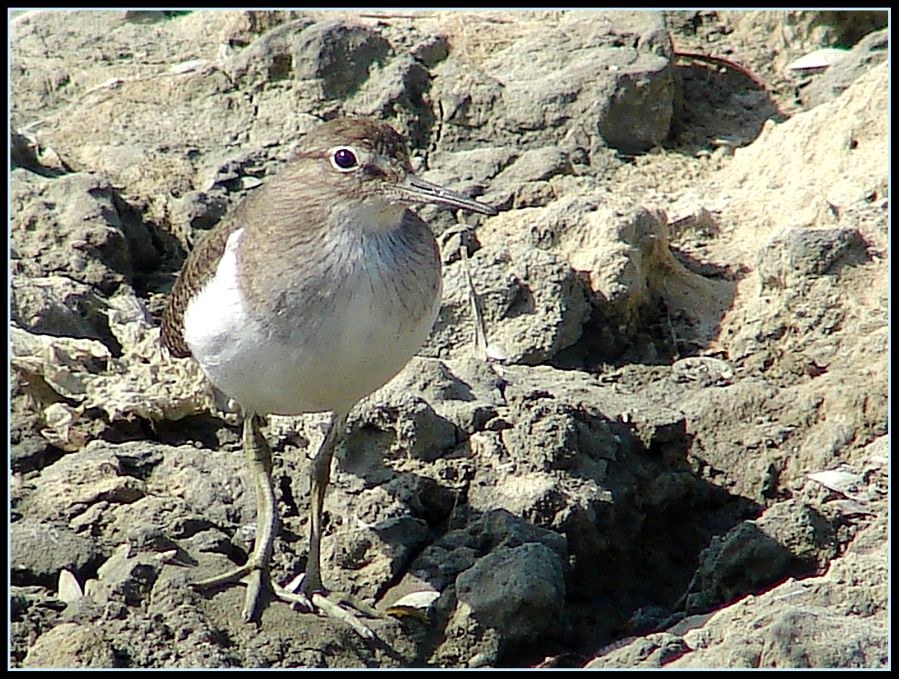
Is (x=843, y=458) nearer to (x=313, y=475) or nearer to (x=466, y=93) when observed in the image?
(x=313, y=475)

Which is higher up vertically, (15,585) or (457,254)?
(457,254)

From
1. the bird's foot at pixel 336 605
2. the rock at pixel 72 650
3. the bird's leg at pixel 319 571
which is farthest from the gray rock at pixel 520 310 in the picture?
the rock at pixel 72 650

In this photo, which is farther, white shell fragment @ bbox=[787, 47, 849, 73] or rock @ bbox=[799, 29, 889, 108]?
white shell fragment @ bbox=[787, 47, 849, 73]

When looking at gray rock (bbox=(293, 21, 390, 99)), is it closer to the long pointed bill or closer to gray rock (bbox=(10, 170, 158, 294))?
gray rock (bbox=(10, 170, 158, 294))

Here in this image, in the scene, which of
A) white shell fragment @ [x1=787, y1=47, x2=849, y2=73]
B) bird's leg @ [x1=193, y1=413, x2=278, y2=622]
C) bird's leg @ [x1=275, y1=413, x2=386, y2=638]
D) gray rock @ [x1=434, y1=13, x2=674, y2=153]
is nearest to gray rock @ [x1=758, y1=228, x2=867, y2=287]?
gray rock @ [x1=434, y1=13, x2=674, y2=153]

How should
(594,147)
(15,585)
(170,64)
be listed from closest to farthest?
1. (15,585)
2. (594,147)
3. (170,64)

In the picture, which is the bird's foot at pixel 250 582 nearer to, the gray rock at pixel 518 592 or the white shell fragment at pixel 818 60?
the gray rock at pixel 518 592

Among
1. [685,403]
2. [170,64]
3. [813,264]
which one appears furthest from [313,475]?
[170,64]

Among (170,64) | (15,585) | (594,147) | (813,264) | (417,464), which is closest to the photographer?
(15,585)
